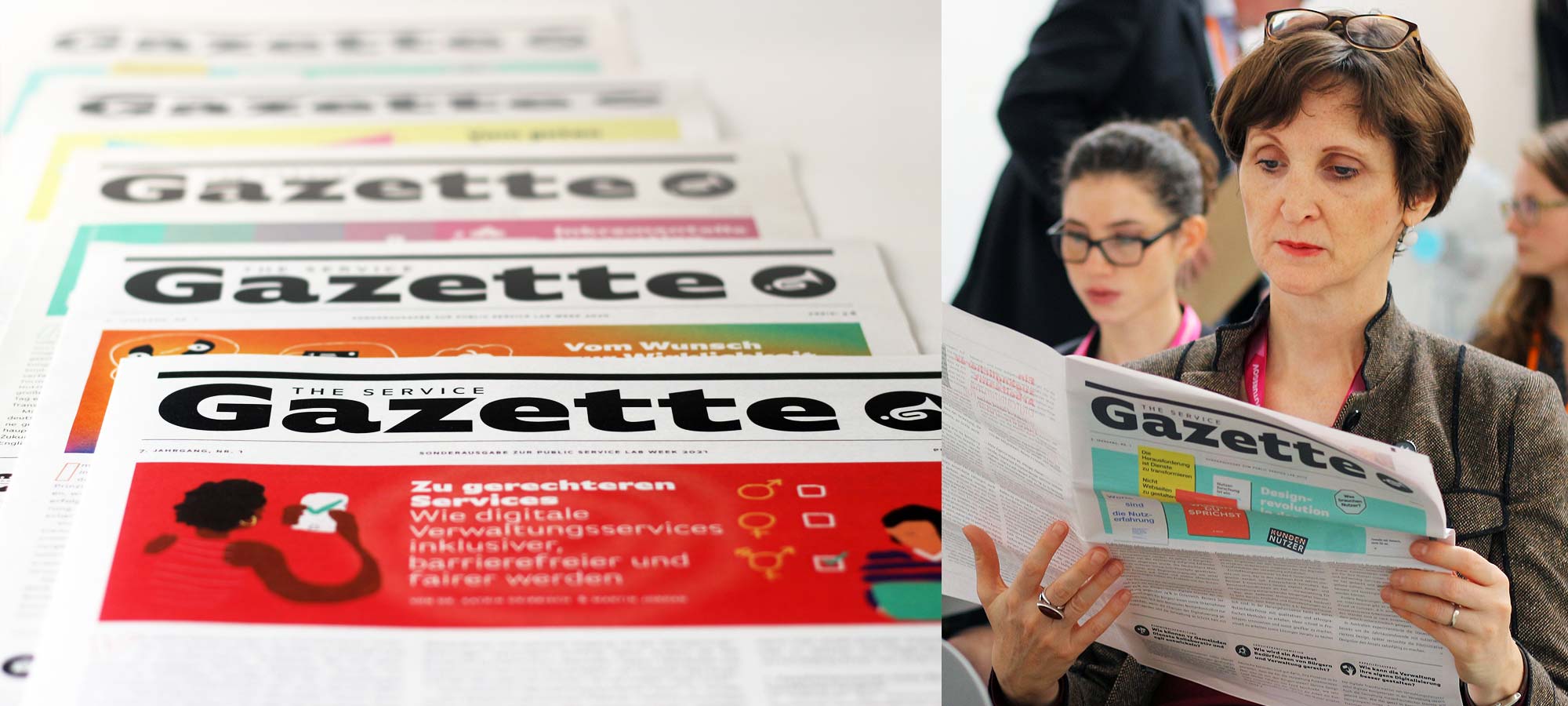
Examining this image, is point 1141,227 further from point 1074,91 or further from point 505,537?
point 505,537

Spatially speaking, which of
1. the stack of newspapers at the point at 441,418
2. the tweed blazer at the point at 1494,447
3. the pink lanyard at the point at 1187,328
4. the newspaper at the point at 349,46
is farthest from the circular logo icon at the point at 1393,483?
the newspaper at the point at 349,46

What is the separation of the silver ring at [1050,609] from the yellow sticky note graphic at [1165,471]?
106mm

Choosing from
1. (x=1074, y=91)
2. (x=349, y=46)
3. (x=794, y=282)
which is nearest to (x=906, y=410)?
(x=794, y=282)

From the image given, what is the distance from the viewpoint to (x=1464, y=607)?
2.15 feet

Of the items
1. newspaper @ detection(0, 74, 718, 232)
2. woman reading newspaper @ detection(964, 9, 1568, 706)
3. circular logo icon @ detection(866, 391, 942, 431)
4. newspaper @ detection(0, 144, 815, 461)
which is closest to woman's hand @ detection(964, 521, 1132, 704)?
woman reading newspaper @ detection(964, 9, 1568, 706)

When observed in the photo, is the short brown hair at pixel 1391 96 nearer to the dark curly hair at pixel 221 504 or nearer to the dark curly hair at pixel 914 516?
the dark curly hair at pixel 914 516

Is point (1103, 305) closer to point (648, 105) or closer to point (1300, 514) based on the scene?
point (1300, 514)

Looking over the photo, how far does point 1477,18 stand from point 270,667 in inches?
41.1

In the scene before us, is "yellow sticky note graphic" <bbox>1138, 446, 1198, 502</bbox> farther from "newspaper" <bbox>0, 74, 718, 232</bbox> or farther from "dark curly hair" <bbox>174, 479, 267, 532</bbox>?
"newspaper" <bbox>0, 74, 718, 232</bbox>

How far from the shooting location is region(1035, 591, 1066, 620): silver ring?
0.76m

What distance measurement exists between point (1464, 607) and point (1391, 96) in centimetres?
28

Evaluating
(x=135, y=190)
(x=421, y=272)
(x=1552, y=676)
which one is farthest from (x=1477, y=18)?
(x=135, y=190)

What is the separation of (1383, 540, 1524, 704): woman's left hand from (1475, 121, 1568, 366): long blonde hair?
541mm

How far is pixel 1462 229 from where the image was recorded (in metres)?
1.27
